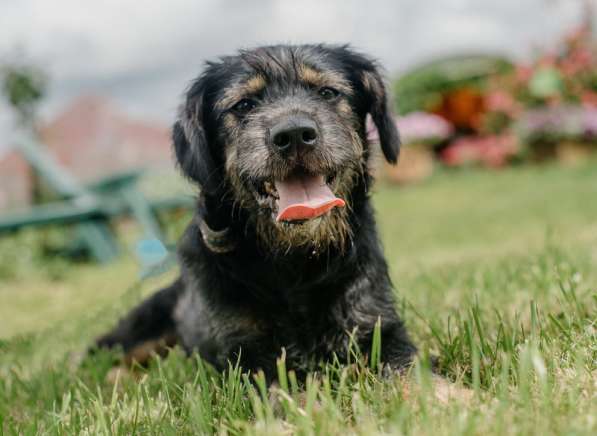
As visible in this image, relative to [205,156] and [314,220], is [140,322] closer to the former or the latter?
[205,156]

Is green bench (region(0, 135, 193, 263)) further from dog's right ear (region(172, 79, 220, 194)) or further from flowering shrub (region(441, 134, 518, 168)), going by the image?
flowering shrub (region(441, 134, 518, 168))

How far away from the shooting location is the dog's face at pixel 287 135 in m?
2.76

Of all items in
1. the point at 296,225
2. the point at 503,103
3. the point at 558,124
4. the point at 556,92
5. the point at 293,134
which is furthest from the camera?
the point at 503,103

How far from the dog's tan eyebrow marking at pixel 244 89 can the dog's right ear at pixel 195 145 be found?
17 centimetres

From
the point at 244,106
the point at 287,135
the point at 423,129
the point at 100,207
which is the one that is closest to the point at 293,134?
the point at 287,135

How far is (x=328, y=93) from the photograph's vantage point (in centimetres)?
324

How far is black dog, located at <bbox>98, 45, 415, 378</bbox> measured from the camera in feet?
9.14

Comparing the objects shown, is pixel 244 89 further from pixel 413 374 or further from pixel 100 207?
pixel 100 207

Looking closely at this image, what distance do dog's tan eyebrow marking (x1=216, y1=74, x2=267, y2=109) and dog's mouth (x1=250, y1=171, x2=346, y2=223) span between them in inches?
22.7

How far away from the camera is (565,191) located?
37.5ft

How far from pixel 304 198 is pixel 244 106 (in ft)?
2.36

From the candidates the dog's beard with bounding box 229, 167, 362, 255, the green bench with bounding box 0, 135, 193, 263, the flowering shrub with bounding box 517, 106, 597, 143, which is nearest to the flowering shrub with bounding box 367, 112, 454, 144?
the flowering shrub with bounding box 517, 106, 597, 143

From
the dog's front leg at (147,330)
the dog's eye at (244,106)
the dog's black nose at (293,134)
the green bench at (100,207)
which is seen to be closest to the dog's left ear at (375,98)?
the dog's eye at (244,106)

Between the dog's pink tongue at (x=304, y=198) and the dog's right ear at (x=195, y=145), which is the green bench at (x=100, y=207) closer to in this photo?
the dog's right ear at (x=195, y=145)
